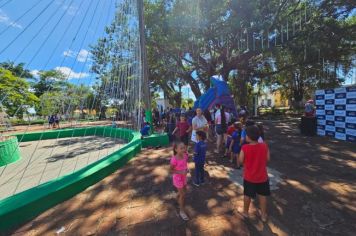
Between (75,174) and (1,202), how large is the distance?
1273mm

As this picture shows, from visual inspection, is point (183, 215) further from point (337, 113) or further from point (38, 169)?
point (337, 113)

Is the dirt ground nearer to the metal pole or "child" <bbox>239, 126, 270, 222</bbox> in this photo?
"child" <bbox>239, 126, 270, 222</bbox>

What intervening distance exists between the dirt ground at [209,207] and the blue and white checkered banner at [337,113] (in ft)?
11.3

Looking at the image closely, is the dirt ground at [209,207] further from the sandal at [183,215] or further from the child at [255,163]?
the child at [255,163]

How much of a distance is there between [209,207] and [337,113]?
774 cm

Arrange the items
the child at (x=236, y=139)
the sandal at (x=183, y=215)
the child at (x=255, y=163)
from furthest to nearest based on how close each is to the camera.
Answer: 1. the child at (x=236, y=139)
2. the sandal at (x=183, y=215)
3. the child at (x=255, y=163)

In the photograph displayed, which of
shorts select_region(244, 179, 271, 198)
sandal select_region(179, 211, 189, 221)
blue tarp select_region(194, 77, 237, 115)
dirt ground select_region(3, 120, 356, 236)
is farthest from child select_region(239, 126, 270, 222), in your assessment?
blue tarp select_region(194, 77, 237, 115)

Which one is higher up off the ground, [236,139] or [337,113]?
[337,113]

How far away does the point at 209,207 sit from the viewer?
353 cm

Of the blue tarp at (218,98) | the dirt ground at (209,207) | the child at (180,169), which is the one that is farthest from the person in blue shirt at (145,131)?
the child at (180,169)

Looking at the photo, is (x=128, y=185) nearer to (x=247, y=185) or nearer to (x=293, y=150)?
(x=247, y=185)

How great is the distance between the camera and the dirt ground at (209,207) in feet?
9.78

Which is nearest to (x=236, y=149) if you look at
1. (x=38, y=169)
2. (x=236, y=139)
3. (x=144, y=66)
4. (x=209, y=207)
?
(x=236, y=139)

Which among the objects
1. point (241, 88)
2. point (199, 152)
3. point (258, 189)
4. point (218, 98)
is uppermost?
point (241, 88)
